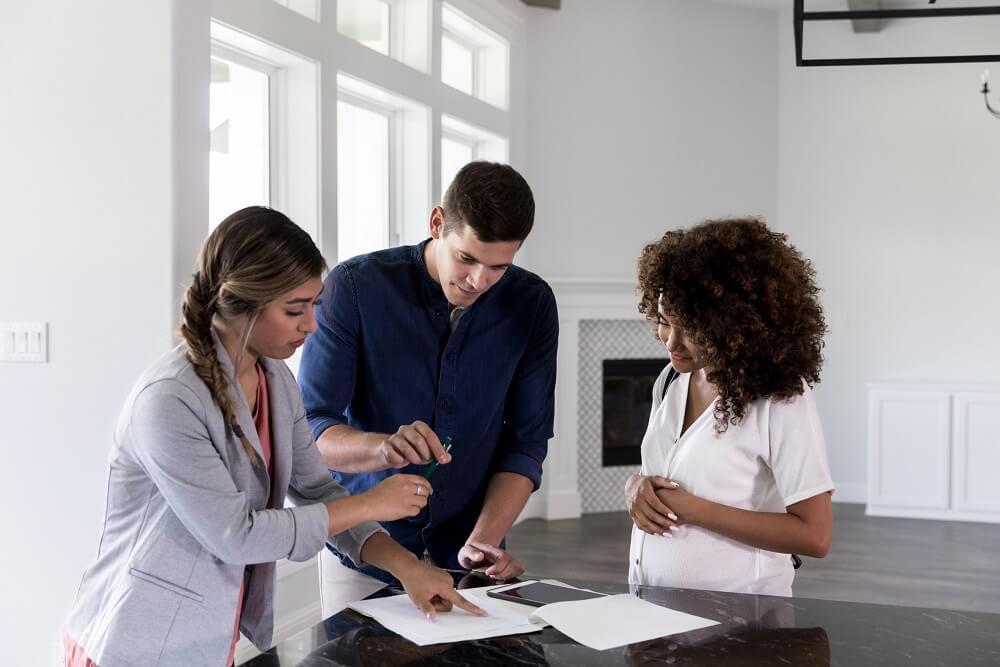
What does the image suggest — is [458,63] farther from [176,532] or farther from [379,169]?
[176,532]

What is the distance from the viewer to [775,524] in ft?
5.66

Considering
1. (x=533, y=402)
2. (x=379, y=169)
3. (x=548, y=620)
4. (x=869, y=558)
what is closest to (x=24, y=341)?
(x=533, y=402)

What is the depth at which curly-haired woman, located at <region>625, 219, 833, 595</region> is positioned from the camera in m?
1.73

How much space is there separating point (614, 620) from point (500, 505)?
57 centimetres

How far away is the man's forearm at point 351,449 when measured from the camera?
6.02 feet

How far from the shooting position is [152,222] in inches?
108

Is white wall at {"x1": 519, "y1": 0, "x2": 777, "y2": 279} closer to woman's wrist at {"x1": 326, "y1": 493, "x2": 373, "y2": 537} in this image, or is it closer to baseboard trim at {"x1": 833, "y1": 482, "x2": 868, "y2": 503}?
baseboard trim at {"x1": 833, "y1": 482, "x2": 868, "y2": 503}

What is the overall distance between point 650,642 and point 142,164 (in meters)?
2.02

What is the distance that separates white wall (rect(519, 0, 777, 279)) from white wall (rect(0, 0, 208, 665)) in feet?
12.5

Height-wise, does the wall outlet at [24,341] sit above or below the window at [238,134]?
below

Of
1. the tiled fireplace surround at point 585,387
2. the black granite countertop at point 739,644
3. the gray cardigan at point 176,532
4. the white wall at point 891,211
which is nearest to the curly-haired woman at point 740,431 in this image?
the black granite countertop at point 739,644

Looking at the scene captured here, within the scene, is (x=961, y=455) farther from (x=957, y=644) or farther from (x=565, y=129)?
(x=957, y=644)

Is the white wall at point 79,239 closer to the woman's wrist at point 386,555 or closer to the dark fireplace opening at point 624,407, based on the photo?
the woman's wrist at point 386,555

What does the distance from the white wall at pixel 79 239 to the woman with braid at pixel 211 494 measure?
1.33m
